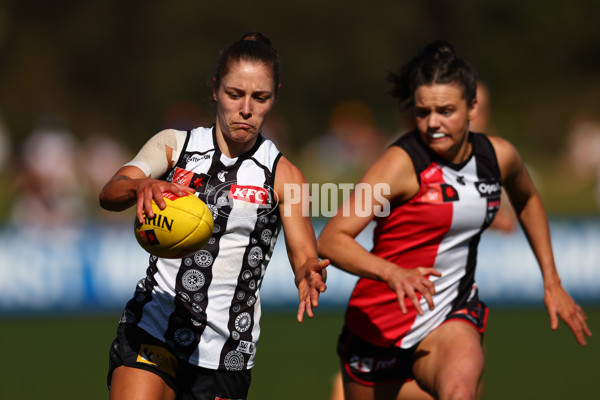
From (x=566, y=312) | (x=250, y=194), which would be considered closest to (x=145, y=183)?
(x=250, y=194)

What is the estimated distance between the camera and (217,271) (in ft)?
14.4

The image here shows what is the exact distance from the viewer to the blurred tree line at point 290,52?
44094 mm

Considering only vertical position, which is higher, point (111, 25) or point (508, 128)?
point (111, 25)

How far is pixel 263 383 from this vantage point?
824 centimetres

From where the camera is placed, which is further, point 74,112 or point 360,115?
point 74,112

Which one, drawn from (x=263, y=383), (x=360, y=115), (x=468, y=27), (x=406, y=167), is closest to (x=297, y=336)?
(x=263, y=383)

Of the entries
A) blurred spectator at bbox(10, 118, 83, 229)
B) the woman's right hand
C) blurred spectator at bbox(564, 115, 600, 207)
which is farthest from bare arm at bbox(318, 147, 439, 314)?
blurred spectator at bbox(564, 115, 600, 207)

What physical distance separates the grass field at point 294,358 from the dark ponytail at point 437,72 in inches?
139

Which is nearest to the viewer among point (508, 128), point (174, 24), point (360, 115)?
point (360, 115)

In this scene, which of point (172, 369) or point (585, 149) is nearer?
point (172, 369)

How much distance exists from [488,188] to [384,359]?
1146mm

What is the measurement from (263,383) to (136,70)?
41582 mm

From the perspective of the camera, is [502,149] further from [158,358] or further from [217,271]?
[158,358]

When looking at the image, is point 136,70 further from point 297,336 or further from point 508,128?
point 297,336
